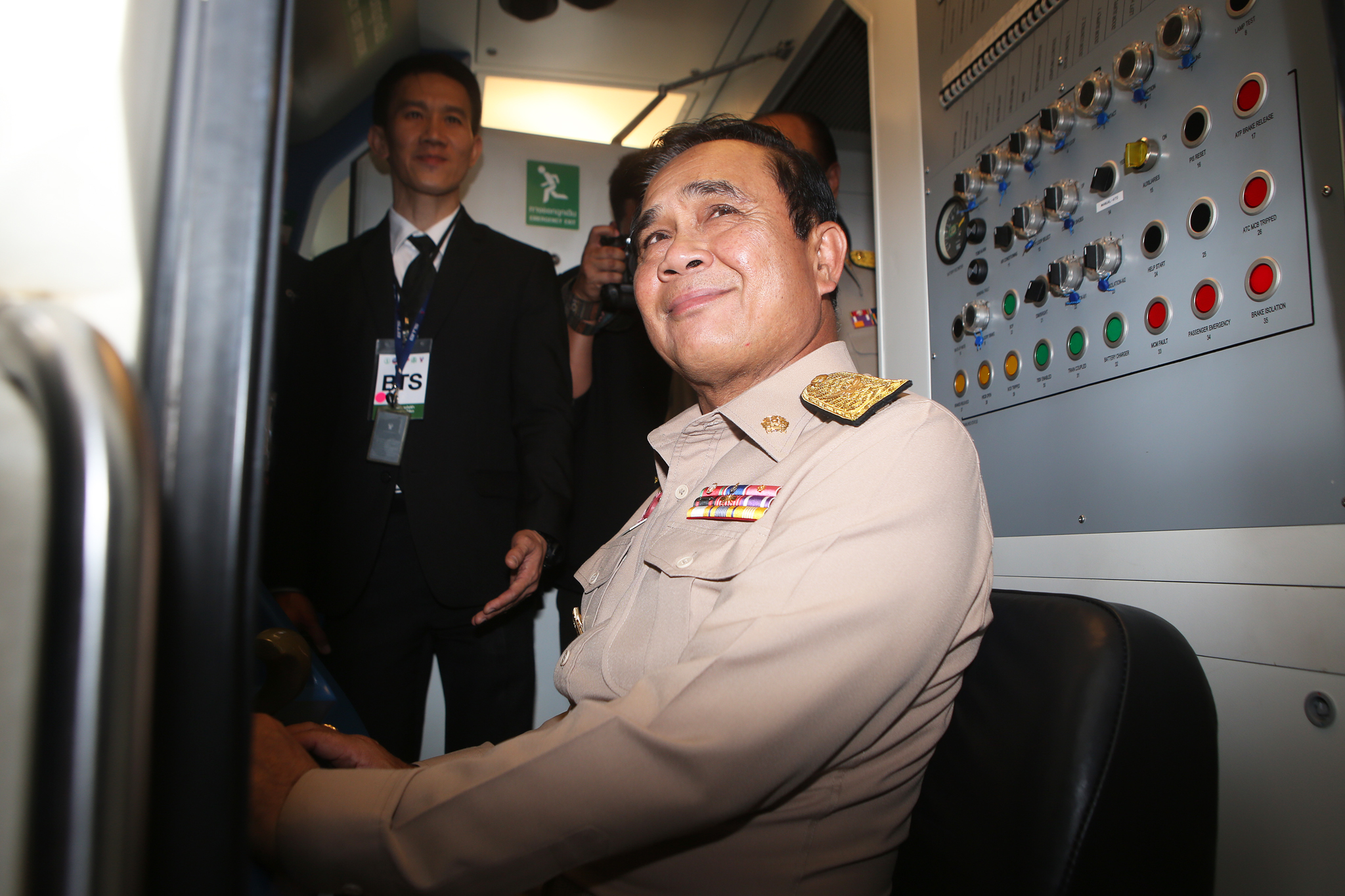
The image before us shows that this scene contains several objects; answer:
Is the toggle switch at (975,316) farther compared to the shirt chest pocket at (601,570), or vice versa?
the toggle switch at (975,316)

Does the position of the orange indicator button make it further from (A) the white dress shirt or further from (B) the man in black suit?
(A) the white dress shirt

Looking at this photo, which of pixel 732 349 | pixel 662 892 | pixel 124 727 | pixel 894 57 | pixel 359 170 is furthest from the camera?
pixel 359 170

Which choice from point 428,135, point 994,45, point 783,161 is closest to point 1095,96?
point 994,45

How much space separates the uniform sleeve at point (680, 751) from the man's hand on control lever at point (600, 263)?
1.50m

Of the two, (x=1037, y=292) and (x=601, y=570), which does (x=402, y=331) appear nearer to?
(x=601, y=570)

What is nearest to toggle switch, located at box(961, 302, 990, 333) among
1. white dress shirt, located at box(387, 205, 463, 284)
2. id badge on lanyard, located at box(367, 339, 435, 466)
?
id badge on lanyard, located at box(367, 339, 435, 466)

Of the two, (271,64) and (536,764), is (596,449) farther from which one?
(271,64)

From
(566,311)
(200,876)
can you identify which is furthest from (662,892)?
(566,311)

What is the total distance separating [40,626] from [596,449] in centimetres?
191

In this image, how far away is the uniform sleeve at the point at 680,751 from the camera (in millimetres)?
660

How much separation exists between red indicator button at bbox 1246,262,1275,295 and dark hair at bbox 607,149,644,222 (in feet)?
5.25

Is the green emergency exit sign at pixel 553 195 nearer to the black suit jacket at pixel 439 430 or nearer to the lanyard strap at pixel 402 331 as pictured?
the black suit jacket at pixel 439 430

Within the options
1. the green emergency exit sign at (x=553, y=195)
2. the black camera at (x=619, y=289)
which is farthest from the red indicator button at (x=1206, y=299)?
the green emergency exit sign at (x=553, y=195)

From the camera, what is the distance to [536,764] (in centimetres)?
68
